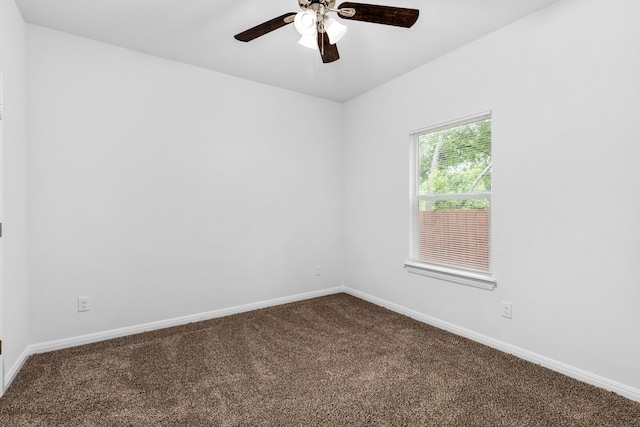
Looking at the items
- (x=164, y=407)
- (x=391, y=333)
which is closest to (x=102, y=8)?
(x=164, y=407)

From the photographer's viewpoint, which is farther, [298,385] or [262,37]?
[262,37]

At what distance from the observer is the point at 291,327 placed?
306 cm

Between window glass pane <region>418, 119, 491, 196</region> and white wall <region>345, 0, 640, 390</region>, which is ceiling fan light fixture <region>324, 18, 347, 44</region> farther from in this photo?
window glass pane <region>418, 119, 491, 196</region>

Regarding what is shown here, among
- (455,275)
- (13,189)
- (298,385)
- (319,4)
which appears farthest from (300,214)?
(13,189)

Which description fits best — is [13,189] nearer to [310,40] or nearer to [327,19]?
[310,40]

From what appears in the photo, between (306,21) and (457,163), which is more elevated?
(306,21)

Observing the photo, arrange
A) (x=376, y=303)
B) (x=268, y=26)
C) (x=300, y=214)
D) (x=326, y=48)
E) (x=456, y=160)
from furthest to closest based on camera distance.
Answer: (x=300, y=214)
(x=376, y=303)
(x=456, y=160)
(x=326, y=48)
(x=268, y=26)

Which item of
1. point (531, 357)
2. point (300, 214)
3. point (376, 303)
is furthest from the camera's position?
point (300, 214)

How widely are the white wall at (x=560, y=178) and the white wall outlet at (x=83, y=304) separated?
3056 millimetres

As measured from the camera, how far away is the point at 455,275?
2.88 metres

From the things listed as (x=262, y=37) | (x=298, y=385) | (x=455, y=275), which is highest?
(x=262, y=37)

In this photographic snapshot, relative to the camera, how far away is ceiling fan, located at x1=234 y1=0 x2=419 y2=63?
178 cm

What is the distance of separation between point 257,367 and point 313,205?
2178mm

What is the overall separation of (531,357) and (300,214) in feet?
8.63
